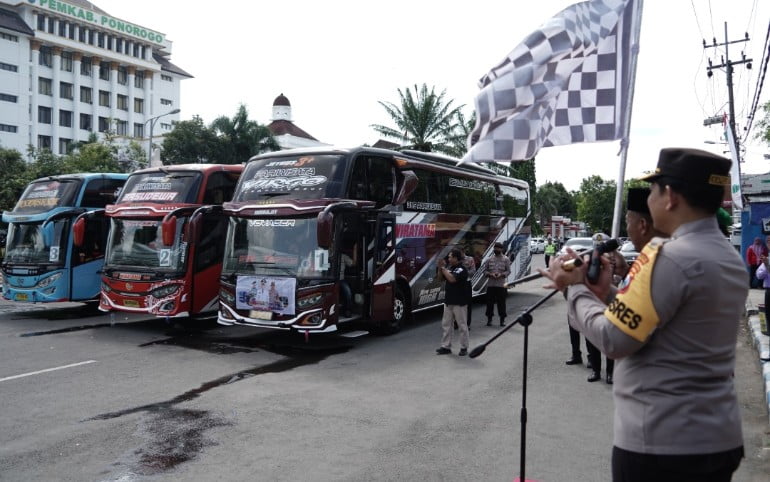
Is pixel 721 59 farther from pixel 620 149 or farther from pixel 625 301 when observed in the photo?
pixel 625 301

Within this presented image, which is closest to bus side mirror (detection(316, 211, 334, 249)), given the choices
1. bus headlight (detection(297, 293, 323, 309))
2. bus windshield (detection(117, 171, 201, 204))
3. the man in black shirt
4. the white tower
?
bus headlight (detection(297, 293, 323, 309))

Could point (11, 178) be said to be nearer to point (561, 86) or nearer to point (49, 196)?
point (49, 196)

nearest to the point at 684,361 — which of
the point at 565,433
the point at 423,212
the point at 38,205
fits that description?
the point at 565,433

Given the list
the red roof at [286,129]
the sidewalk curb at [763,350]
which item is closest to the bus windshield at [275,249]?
the sidewalk curb at [763,350]

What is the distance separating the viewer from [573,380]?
346 inches

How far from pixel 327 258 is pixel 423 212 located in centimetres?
361

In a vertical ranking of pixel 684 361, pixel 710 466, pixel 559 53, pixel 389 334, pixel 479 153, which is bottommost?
pixel 389 334

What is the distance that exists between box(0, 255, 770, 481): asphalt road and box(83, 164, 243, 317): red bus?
3.06 feet

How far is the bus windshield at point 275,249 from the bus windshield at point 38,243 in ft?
16.8

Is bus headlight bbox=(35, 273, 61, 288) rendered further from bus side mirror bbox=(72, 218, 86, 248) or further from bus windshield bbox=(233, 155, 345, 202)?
bus windshield bbox=(233, 155, 345, 202)

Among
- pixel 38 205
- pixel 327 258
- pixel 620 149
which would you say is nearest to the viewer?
pixel 620 149

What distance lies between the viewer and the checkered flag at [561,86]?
15.9 ft

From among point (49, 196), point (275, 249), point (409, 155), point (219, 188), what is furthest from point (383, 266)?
point (49, 196)

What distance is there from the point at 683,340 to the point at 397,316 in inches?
428
